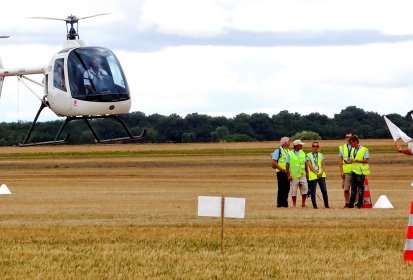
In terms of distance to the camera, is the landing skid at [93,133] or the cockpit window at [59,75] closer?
the landing skid at [93,133]

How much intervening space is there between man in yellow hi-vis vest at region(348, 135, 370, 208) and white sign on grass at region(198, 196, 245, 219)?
457 inches

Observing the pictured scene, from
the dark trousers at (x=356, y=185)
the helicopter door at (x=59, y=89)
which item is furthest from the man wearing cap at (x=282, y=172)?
the helicopter door at (x=59, y=89)

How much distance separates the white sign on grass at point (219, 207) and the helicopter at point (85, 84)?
945 inches

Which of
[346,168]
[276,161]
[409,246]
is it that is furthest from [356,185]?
[409,246]

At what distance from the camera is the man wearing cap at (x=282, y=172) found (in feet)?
100.0

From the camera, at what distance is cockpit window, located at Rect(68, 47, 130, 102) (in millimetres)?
43625

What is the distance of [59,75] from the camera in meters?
44.5

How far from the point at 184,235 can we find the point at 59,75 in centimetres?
2359

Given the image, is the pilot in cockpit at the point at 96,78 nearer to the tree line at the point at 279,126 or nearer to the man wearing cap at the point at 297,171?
the man wearing cap at the point at 297,171

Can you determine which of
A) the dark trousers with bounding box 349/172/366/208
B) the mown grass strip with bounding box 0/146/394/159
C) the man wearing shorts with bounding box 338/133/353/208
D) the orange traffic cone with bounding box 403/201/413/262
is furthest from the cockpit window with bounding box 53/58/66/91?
the mown grass strip with bounding box 0/146/394/159

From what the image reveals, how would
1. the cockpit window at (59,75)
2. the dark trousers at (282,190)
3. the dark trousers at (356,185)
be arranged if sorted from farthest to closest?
the cockpit window at (59,75) → the dark trousers at (282,190) → the dark trousers at (356,185)

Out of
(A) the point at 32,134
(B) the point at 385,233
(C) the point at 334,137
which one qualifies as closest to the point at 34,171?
(A) the point at 32,134

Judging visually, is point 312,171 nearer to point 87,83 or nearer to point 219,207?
point 219,207

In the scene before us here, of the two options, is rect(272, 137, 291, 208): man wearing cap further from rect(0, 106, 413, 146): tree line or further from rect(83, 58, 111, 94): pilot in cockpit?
rect(0, 106, 413, 146): tree line
